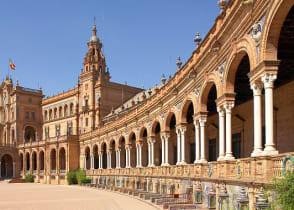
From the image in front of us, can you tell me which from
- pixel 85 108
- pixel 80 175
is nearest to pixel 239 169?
pixel 80 175

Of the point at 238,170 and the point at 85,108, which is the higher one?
the point at 85,108

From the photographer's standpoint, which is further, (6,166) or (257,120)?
(6,166)

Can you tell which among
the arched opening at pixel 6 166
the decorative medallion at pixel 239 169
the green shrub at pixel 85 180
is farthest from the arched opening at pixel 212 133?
the arched opening at pixel 6 166

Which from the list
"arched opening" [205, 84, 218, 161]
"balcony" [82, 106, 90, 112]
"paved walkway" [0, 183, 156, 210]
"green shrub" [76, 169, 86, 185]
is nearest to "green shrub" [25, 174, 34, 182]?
"balcony" [82, 106, 90, 112]

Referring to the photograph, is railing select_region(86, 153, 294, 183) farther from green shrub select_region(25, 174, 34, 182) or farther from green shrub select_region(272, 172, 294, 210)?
green shrub select_region(25, 174, 34, 182)

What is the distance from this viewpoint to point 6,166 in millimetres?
78438

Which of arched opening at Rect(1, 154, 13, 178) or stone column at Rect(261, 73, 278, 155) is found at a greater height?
stone column at Rect(261, 73, 278, 155)

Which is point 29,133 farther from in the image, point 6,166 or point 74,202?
point 74,202

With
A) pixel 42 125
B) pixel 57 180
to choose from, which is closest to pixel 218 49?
pixel 57 180

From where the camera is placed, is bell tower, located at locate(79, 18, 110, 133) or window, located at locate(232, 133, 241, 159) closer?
window, located at locate(232, 133, 241, 159)

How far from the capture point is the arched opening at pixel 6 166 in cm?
7860

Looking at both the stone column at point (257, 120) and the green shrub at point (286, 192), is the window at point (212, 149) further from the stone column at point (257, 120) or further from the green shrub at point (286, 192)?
→ the green shrub at point (286, 192)

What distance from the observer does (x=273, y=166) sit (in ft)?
35.4

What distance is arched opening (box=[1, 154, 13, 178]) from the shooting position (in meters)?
78.6
